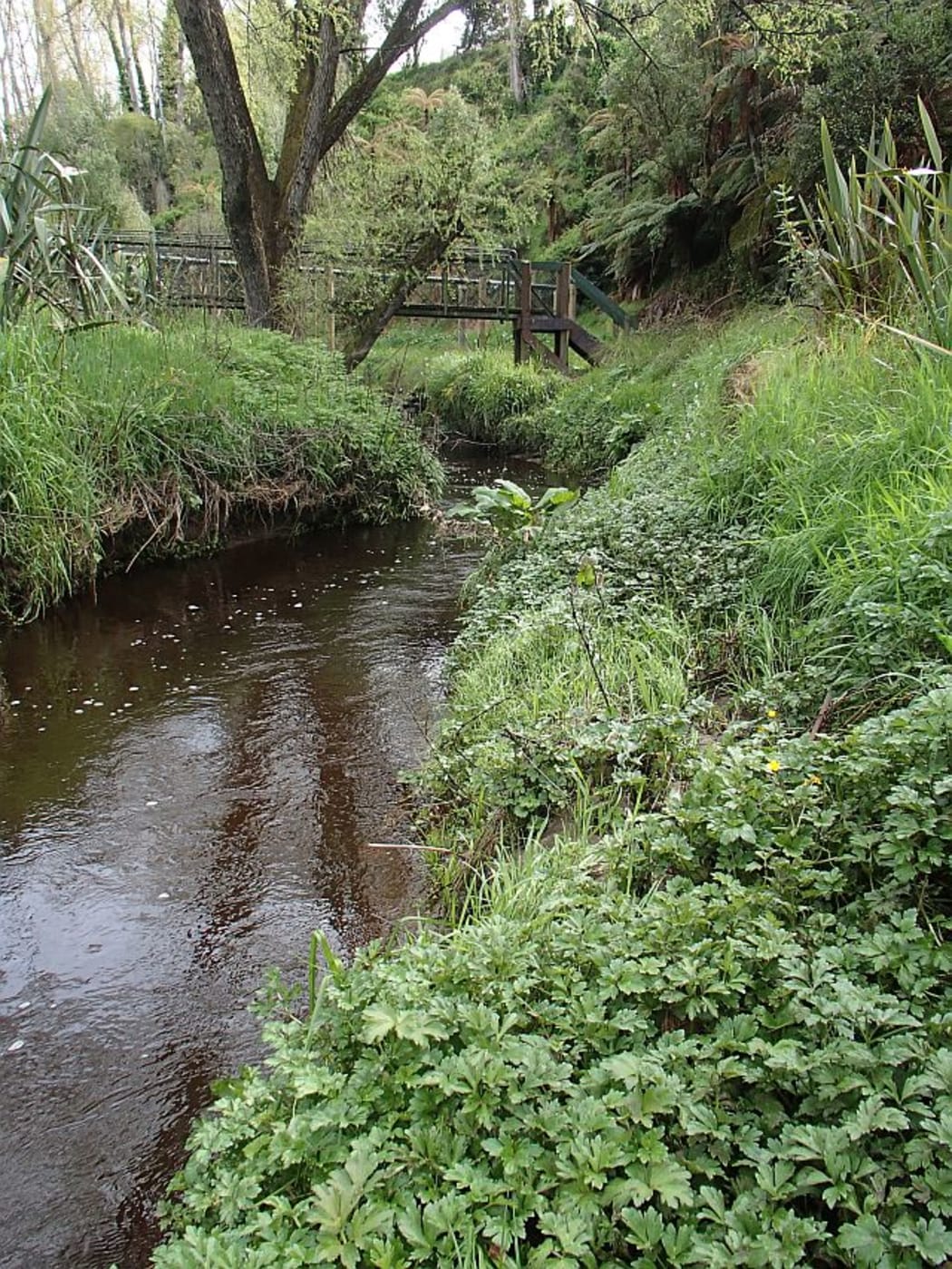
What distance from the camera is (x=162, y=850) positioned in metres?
3.12

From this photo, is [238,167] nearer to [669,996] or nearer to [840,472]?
[840,472]

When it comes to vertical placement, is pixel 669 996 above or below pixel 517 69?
below

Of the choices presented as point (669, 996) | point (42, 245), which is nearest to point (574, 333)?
point (42, 245)

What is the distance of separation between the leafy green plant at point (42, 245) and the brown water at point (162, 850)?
1982mm

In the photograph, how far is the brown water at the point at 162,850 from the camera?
79.1 inches

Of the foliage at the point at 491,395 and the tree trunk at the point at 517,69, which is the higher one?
the tree trunk at the point at 517,69

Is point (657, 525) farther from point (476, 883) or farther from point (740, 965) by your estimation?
point (740, 965)

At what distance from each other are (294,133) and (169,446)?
557 cm

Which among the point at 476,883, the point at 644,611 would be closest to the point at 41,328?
the point at 644,611

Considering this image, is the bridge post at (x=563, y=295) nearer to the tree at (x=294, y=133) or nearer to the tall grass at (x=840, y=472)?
the tree at (x=294, y=133)

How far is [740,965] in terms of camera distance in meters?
1.56

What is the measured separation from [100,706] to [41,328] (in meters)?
2.95

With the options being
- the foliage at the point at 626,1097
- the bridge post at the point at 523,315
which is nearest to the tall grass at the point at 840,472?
the foliage at the point at 626,1097

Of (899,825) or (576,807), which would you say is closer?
(899,825)
